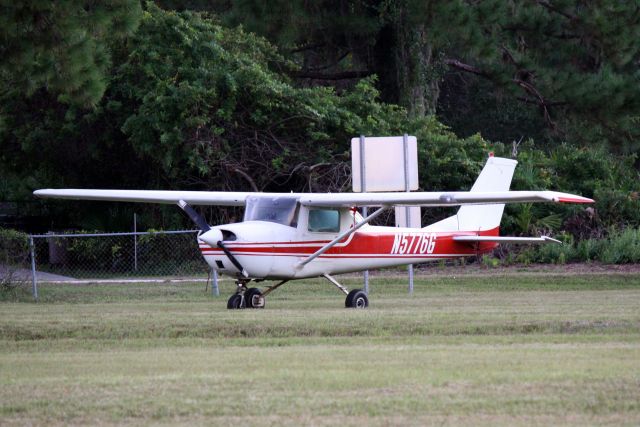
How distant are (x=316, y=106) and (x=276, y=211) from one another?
10438 mm

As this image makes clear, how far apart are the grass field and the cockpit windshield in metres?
1.41

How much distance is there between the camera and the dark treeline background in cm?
2777

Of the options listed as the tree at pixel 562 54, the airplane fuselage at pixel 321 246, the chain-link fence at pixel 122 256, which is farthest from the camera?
the tree at pixel 562 54

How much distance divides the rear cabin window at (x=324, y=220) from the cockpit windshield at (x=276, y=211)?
32cm

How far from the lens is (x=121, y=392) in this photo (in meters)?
9.07

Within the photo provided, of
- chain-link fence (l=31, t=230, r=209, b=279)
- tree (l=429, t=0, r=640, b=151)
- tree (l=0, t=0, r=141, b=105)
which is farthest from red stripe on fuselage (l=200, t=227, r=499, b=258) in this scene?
tree (l=429, t=0, r=640, b=151)

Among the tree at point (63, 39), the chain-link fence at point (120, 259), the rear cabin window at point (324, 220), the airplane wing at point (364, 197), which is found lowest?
the chain-link fence at point (120, 259)

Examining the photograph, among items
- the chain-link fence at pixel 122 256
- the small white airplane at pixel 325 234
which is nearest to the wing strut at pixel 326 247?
the small white airplane at pixel 325 234

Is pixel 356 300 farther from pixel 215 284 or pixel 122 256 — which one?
pixel 122 256

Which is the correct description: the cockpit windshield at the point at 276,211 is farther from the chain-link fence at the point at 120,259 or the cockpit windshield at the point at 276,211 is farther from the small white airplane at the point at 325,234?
the chain-link fence at the point at 120,259

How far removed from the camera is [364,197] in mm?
17859

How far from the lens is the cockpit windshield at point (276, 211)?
18.4 metres

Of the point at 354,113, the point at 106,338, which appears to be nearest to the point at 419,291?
the point at 354,113

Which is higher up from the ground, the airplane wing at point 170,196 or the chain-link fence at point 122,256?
the airplane wing at point 170,196
